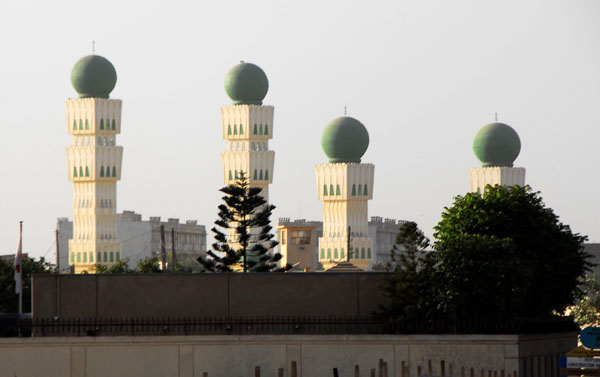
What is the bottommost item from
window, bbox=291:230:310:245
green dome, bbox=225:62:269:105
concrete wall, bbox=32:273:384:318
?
concrete wall, bbox=32:273:384:318

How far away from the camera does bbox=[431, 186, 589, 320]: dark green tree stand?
120 feet

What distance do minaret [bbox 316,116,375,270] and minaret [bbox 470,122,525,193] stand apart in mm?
8379

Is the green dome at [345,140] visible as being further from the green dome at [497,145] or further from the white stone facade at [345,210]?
the green dome at [497,145]

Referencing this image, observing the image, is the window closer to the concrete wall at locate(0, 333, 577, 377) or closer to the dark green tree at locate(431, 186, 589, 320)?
the dark green tree at locate(431, 186, 589, 320)

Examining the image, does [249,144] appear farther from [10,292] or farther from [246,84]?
[10,292]

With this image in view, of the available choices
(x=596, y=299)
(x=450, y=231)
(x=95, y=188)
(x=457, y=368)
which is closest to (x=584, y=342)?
(x=457, y=368)

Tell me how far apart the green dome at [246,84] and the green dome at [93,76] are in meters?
8.63

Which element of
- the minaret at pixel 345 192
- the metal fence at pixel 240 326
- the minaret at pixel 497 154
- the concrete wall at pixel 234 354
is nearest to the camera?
the concrete wall at pixel 234 354

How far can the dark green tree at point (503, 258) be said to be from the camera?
120ft

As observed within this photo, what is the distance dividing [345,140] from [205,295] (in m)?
70.8

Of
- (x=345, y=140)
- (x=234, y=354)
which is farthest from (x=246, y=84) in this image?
(x=234, y=354)

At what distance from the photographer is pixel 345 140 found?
107 metres

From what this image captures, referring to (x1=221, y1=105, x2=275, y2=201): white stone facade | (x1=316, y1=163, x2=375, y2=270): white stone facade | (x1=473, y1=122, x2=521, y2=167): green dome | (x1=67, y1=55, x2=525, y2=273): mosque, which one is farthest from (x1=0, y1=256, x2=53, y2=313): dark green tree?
(x1=473, y1=122, x2=521, y2=167): green dome

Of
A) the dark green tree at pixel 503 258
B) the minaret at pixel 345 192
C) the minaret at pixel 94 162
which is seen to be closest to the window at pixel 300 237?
the minaret at pixel 345 192
